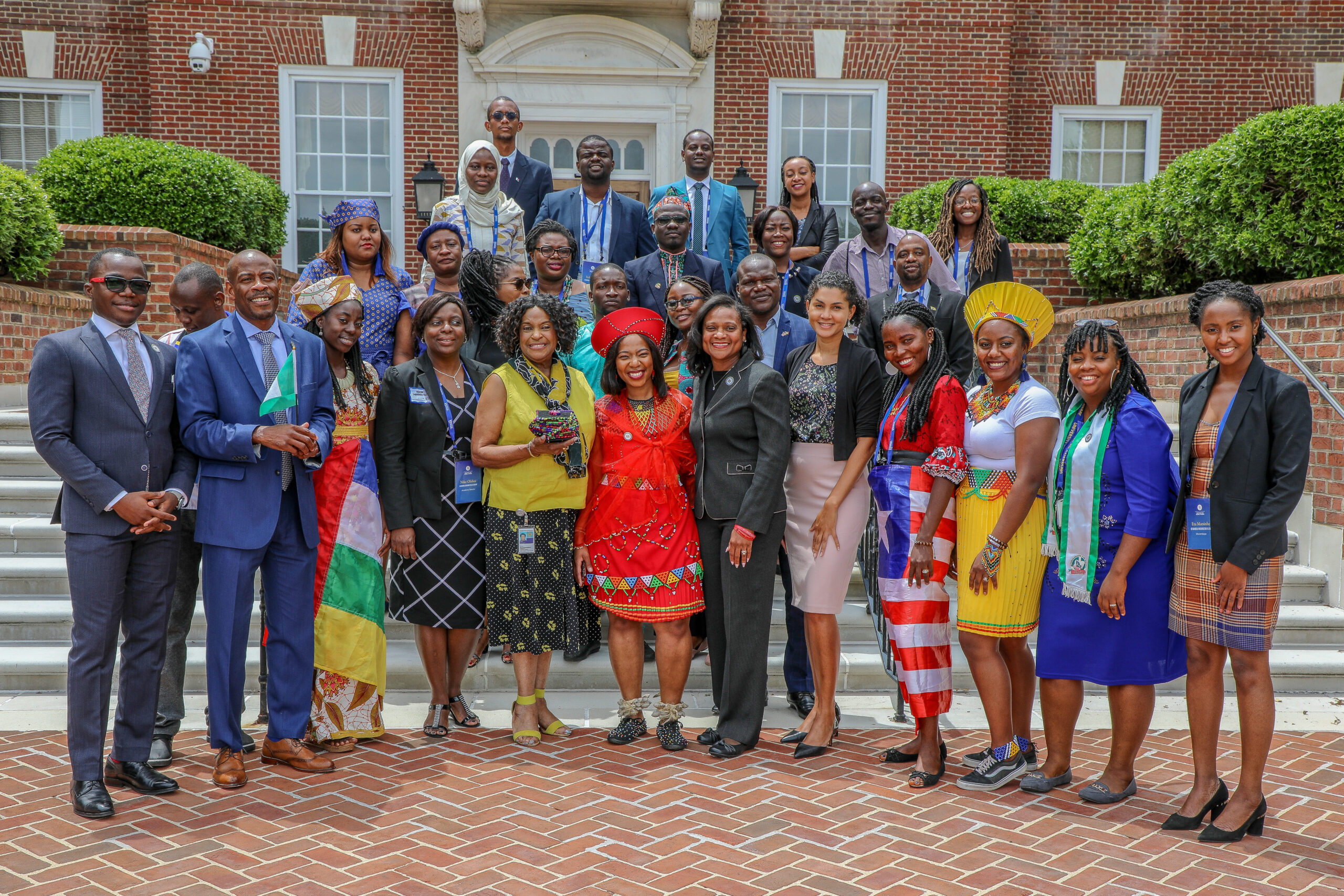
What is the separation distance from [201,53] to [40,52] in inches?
90.9

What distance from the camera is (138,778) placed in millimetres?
4395

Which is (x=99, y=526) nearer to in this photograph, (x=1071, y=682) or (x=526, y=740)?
(x=526, y=740)

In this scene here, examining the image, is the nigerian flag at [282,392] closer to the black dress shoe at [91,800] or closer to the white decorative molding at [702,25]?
the black dress shoe at [91,800]

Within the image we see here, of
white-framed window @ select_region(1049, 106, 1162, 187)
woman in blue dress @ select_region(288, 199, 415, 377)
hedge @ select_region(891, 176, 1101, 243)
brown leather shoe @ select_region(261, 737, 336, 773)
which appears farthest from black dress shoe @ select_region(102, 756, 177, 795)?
white-framed window @ select_region(1049, 106, 1162, 187)

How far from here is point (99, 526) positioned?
4.21m

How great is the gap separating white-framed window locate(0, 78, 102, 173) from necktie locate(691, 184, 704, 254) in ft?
30.9

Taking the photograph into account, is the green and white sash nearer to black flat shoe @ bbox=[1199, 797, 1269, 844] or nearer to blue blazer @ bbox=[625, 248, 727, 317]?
black flat shoe @ bbox=[1199, 797, 1269, 844]

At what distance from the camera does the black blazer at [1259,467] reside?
386cm

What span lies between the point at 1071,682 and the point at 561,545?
2308 millimetres

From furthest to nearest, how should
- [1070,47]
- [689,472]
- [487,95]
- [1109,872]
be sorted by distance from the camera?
[1070,47]
[487,95]
[689,472]
[1109,872]

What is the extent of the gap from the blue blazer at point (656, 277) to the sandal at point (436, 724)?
8.10ft

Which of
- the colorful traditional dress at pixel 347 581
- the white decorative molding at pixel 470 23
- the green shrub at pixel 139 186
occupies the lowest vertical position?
the colorful traditional dress at pixel 347 581

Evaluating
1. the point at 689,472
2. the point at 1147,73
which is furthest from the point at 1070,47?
the point at 689,472

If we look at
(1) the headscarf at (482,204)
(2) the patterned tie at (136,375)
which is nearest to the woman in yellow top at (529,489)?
(2) the patterned tie at (136,375)
